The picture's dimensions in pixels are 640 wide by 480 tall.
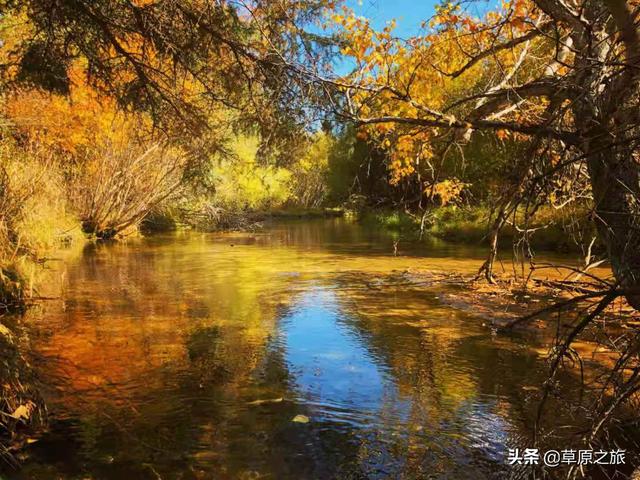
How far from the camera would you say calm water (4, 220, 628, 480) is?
4.46 metres

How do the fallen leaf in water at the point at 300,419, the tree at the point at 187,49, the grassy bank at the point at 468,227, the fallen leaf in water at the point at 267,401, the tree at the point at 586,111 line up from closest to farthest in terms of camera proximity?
the tree at the point at 586,111 → the fallen leaf in water at the point at 300,419 → the tree at the point at 187,49 → the fallen leaf in water at the point at 267,401 → the grassy bank at the point at 468,227

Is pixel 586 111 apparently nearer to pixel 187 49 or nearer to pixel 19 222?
pixel 187 49

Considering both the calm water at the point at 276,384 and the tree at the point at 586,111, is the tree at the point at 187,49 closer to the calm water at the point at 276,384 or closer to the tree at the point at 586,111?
the tree at the point at 586,111

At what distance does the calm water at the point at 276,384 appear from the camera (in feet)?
14.6

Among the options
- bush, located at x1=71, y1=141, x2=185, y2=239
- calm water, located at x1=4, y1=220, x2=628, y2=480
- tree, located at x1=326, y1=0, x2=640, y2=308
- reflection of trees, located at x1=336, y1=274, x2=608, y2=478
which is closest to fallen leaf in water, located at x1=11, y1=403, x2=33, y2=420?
calm water, located at x1=4, y1=220, x2=628, y2=480

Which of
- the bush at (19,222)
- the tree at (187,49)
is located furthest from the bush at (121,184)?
the tree at (187,49)

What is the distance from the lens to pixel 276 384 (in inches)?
242

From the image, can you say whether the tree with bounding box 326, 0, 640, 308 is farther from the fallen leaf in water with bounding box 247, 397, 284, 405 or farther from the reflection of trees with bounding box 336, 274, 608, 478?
the fallen leaf in water with bounding box 247, 397, 284, 405

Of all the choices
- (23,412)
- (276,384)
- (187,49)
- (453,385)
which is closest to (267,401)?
(276,384)

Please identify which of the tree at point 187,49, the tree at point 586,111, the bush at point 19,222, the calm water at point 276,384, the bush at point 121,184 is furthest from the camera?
the bush at point 121,184

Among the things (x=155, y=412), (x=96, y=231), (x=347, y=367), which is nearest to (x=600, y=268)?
(x=347, y=367)

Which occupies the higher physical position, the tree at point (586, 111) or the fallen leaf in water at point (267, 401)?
the tree at point (586, 111)

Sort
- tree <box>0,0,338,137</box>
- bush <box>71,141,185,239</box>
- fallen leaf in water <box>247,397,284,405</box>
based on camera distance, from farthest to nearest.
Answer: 1. bush <box>71,141,185,239</box>
2. fallen leaf in water <box>247,397,284,405</box>
3. tree <box>0,0,338,137</box>

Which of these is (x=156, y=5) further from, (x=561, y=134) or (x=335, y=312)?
(x=335, y=312)
